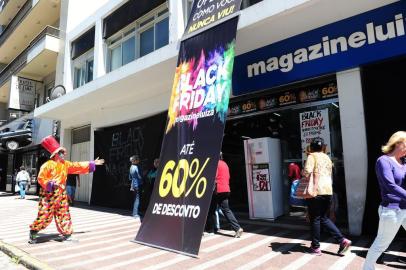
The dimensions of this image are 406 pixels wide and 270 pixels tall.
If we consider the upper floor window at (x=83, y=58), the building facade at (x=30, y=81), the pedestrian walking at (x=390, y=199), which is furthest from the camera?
the building facade at (x=30, y=81)

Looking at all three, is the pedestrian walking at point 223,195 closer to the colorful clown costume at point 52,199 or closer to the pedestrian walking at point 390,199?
the colorful clown costume at point 52,199

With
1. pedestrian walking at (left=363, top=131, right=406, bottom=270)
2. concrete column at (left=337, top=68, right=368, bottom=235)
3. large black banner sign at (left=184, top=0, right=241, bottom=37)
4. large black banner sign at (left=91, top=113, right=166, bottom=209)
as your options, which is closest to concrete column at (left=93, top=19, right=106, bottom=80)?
large black banner sign at (left=91, top=113, right=166, bottom=209)

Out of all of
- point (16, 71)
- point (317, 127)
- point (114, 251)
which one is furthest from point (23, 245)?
point (16, 71)

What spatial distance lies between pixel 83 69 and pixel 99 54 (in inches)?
102

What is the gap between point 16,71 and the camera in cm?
2306

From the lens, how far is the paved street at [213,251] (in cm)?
521

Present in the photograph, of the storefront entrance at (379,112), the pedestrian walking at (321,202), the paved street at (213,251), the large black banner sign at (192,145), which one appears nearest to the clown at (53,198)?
the paved street at (213,251)

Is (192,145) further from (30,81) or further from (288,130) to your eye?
(30,81)

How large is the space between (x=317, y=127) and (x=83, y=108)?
10154mm

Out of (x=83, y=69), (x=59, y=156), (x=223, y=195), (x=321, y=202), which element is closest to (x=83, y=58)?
(x=83, y=69)

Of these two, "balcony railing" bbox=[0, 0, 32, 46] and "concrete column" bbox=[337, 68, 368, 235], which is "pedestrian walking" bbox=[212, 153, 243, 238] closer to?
"concrete column" bbox=[337, 68, 368, 235]

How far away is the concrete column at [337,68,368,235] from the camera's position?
21.9 feet

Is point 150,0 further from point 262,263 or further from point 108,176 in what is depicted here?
point 262,263

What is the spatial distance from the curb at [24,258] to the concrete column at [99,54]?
27.7 ft
